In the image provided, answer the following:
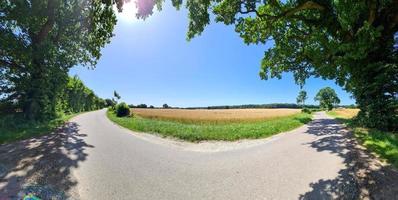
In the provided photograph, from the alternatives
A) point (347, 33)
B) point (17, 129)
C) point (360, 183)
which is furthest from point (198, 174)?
point (17, 129)

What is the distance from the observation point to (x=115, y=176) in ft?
24.2

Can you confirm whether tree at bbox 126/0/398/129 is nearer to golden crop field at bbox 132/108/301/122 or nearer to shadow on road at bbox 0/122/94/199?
shadow on road at bbox 0/122/94/199

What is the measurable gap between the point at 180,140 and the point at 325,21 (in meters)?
11.6

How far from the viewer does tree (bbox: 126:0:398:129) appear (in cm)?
1169

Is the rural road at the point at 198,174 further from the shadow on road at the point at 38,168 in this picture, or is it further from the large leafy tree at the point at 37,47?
the large leafy tree at the point at 37,47

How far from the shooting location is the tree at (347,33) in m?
11.7

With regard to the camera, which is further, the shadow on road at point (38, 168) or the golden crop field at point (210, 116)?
the golden crop field at point (210, 116)

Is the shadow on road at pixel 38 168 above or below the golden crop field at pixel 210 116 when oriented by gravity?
below

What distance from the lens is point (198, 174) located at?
25.1 ft

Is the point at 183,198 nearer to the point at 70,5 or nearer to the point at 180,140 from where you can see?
the point at 180,140

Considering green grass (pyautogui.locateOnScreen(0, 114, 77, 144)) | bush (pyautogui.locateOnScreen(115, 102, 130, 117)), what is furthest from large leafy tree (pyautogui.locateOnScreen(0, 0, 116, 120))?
bush (pyautogui.locateOnScreen(115, 102, 130, 117))

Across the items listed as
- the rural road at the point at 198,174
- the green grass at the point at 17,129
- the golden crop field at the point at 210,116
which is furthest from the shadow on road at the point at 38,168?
the golden crop field at the point at 210,116

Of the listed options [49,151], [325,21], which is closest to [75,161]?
[49,151]

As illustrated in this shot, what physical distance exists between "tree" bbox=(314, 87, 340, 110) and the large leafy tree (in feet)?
294
